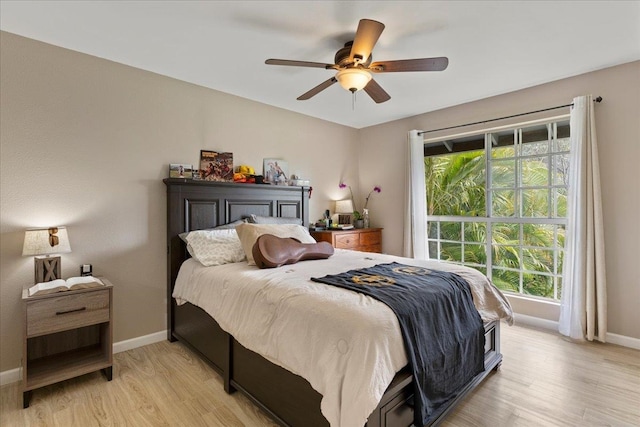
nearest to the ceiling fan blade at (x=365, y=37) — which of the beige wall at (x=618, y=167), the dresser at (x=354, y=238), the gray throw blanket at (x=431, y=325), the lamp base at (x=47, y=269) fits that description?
the gray throw blanket at (x=431, y=325)

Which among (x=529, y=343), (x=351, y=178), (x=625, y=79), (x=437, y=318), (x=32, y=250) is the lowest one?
(x=529, y=343)

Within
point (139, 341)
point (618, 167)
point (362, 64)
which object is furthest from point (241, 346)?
point (618, 167)

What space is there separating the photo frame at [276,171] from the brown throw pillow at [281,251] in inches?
49.2

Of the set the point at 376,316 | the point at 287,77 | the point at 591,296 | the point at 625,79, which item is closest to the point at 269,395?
the point at 376,316

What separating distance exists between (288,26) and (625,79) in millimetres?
3087

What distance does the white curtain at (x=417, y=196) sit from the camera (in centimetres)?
418

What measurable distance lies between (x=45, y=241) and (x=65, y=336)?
0.82 meters

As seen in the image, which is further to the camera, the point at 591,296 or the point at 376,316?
the point at 591,296

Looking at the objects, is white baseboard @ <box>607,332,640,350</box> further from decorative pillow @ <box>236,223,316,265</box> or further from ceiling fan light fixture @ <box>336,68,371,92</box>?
ceiling fan light fixture @ <box>336,68,371,92</box>

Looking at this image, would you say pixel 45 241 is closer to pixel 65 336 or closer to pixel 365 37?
pixel 65 336

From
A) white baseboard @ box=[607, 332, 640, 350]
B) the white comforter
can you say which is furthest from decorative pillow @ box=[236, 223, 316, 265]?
white baseboard @ box=[607, 332, 640, 350]

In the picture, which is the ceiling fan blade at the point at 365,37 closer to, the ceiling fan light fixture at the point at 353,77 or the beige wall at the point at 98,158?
the ceiling fan light fixture at the point at 353,77

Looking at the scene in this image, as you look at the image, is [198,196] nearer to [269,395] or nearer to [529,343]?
[269,395]

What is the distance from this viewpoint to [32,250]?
2113 millimetres
